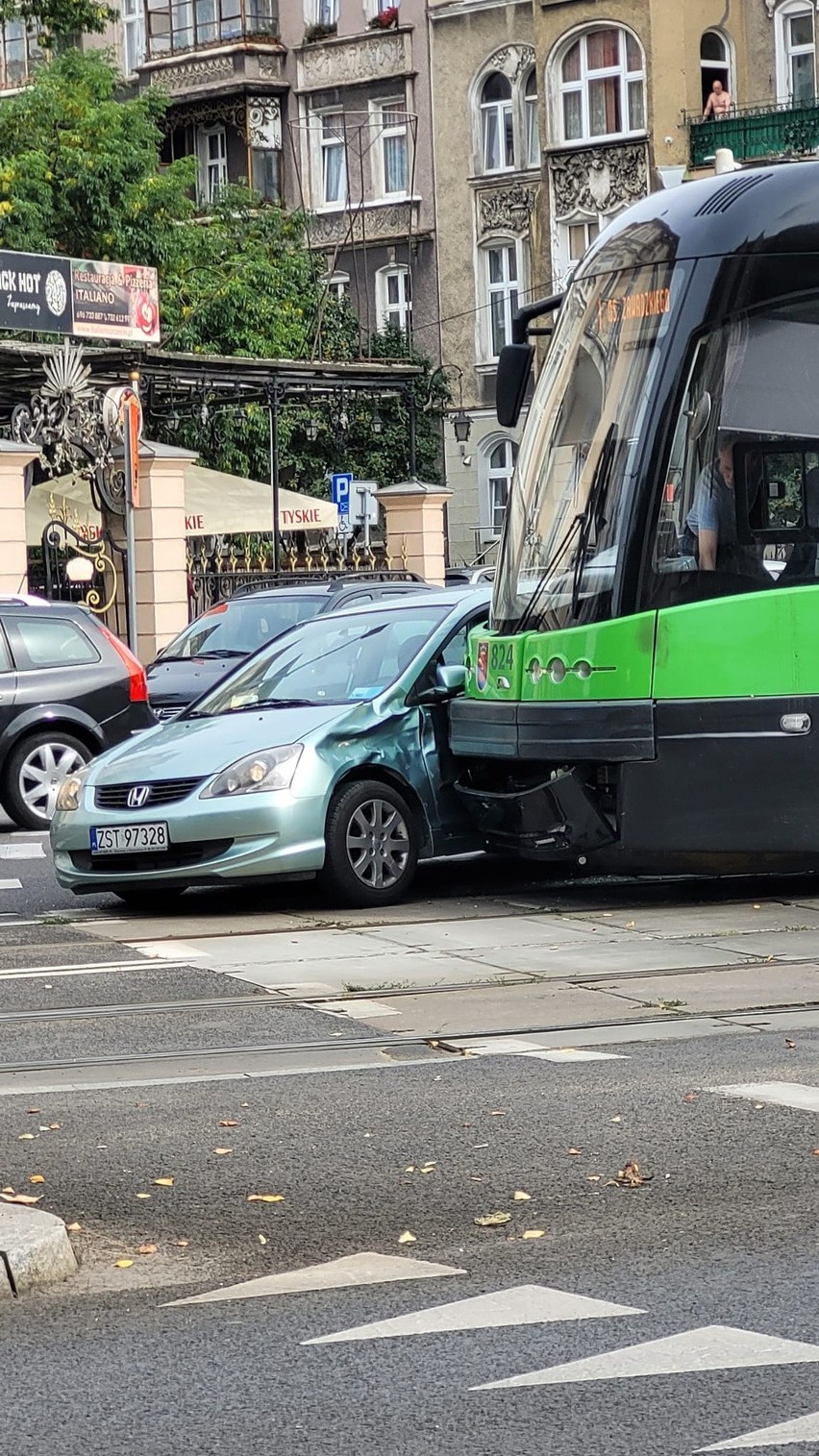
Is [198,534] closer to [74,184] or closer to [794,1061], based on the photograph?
[74,184]

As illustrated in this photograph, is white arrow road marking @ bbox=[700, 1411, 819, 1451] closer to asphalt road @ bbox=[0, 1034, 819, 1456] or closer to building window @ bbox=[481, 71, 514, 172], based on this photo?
asphalt road @ bbox=[0, 1034, 819, 1456]

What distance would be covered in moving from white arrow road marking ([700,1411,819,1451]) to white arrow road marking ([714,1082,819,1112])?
9.58 ft

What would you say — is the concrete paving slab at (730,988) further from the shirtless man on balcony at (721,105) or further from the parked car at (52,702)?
the shirtless man on balcony at (721,105)

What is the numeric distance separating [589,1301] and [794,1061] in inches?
120

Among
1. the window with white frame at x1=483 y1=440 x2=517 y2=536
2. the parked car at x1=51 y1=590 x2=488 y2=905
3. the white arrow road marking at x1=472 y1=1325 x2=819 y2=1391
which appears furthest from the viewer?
the window with white frame at x1=483 y1=440 x2=517 y2=536

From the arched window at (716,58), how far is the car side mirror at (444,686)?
3790 cm

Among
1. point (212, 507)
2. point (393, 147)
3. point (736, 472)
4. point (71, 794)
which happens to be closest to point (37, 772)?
point (71, 794)

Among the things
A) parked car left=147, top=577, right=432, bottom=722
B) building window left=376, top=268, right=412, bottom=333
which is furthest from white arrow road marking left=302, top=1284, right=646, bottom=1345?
building window left=376, top=268, right=412, bottom=333

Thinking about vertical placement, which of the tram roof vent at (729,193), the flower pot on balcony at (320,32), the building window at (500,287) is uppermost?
the flower pot on balcony at (320,32)

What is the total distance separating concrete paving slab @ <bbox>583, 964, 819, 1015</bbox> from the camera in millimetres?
9656

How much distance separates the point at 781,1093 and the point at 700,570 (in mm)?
4730

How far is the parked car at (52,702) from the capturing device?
A: 59.9ft

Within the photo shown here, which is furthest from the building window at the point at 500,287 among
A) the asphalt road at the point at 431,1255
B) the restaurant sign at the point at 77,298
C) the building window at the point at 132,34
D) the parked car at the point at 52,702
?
the asphalt road at the point at 431,1255

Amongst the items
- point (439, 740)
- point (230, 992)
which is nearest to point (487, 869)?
point (439, 740)
